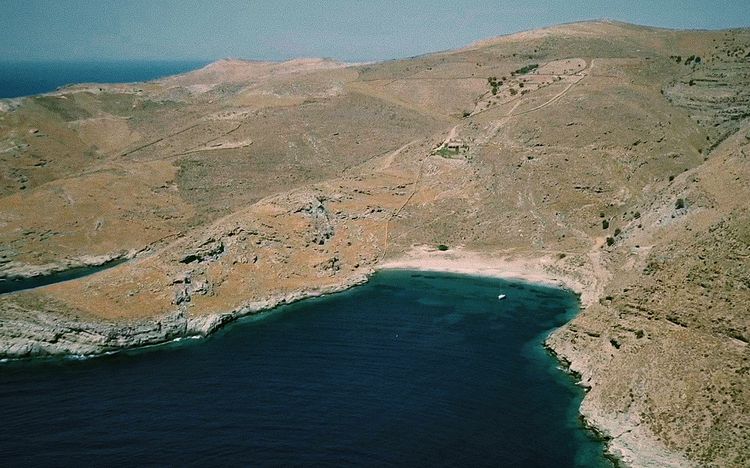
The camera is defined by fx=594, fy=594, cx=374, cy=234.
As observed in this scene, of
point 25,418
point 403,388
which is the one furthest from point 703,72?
point 25,418

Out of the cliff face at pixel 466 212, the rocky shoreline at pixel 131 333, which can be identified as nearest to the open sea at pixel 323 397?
the rocky shoreline at pixel 131 333

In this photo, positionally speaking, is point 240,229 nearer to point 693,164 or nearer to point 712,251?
point 712,251

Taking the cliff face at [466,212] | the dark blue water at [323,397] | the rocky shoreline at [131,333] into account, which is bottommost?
the dark blue water at [323,397]

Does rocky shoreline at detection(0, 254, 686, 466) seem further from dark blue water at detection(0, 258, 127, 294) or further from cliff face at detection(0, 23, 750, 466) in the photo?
dark blue water at detection(0, 258, 127, 294)

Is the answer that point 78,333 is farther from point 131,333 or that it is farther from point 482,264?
point 482,264

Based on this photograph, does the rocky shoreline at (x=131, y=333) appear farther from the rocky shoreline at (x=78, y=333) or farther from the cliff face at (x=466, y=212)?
the cliff face at (x=466, y=212)

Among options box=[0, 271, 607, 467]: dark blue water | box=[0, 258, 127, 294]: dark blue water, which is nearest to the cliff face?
box=[0, 258, 127, 294]: dark blue water

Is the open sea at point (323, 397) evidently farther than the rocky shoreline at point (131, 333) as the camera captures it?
No

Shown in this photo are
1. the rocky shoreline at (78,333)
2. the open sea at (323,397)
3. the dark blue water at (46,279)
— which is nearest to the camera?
the open sea at (323,397)
